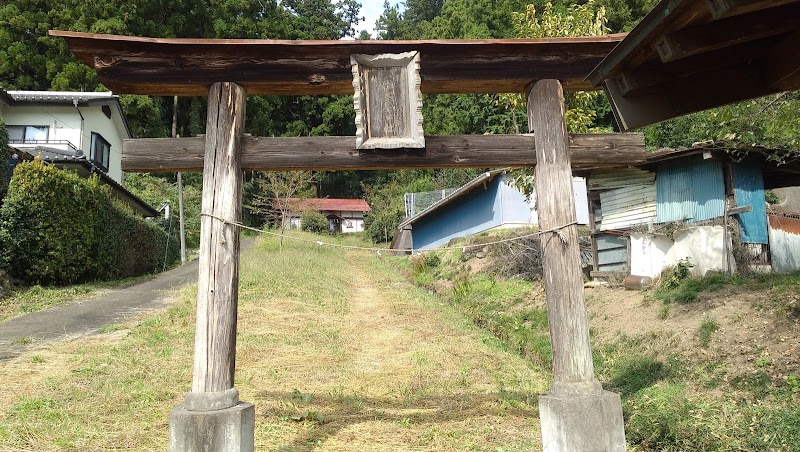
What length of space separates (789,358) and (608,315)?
4055mm

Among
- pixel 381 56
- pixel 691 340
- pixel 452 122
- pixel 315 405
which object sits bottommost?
pixel 315 405

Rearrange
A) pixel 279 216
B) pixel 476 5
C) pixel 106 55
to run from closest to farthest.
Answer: pixel 106 55 < pixel 279 216 < pixel 476 5

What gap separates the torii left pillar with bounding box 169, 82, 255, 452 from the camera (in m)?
4.28

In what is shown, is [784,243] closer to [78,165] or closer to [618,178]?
[618,178]

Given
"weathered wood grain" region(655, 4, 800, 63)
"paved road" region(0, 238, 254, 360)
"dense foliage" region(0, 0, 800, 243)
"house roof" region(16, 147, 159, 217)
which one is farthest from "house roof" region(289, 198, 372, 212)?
"weathered wood grain" region(655, 4, 800, 63)

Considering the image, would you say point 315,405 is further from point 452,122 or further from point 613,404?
point 452,122

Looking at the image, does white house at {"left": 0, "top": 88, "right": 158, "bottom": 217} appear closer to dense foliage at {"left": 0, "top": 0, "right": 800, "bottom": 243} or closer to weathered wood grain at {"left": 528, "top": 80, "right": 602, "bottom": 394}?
dense foliage at {"left": 0, "top": 0, "right": 800, "bottom": 243}

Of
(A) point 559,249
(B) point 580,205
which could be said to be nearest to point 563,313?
(A) point 559,249

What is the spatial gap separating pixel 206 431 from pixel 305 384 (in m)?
3.13

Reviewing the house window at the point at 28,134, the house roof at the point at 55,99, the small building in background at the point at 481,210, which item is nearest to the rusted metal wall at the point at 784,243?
the small building in background at the point at 481,210

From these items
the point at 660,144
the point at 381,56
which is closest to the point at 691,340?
the point at 381,56

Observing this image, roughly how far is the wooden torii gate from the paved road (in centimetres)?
565

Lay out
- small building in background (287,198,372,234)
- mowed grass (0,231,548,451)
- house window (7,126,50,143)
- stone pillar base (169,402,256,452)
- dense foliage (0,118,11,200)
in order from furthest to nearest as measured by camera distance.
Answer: small building in background (287,198,372,234), house window (7,126,50,143), dense foliage (0,118,11,200), mowed grass (0,231,548,451), stone pillar base (169,402,256,452)

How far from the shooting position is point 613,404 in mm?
4543
